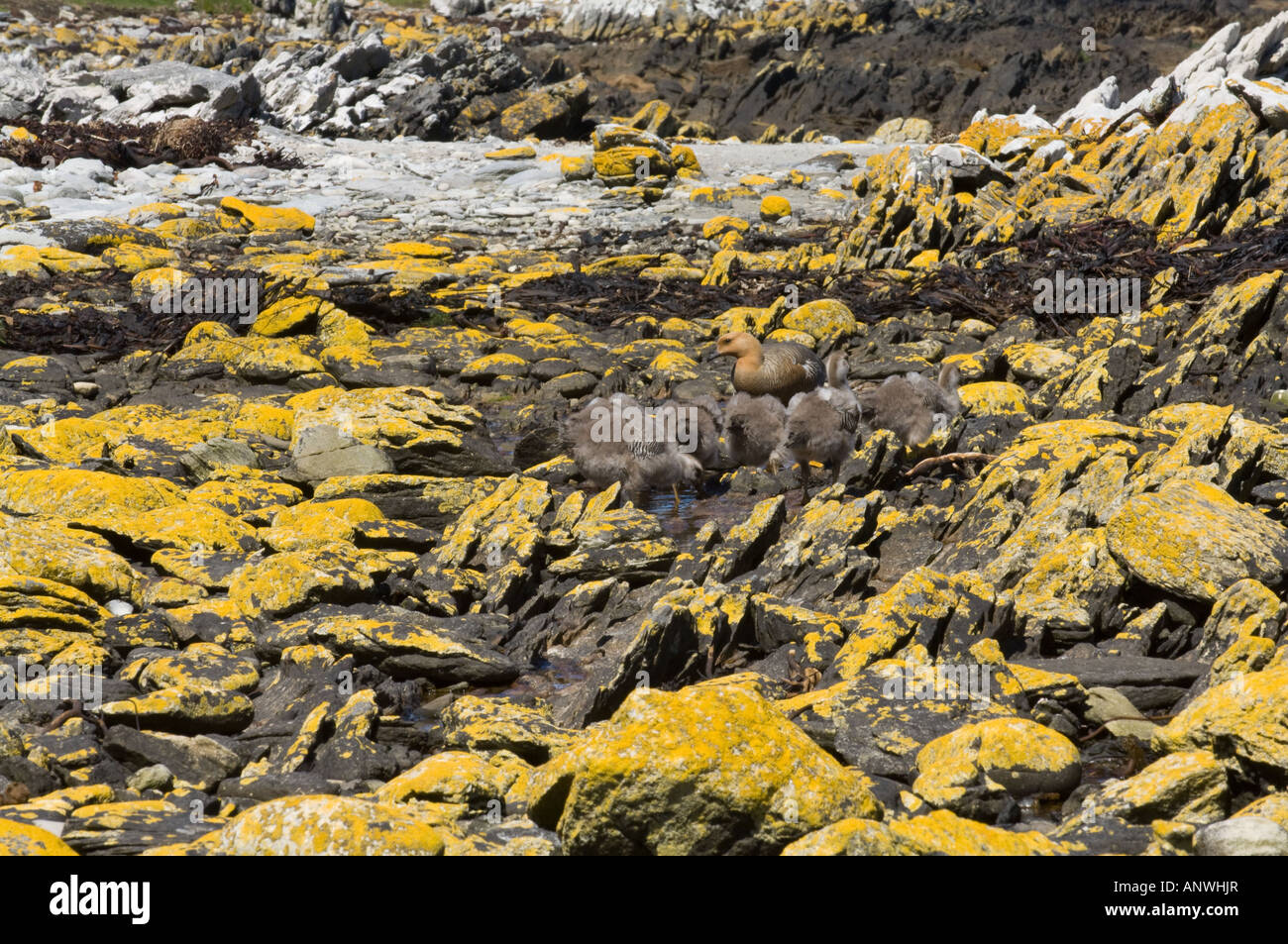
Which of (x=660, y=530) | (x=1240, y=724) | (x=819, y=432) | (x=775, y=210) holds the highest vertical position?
(x=775, y=210)

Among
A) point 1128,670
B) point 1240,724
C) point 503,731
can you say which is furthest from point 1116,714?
point 503,731

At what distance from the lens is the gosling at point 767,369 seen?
977 centimetres

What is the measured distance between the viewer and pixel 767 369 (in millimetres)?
9836

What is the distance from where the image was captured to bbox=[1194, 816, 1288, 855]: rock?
10.6ft

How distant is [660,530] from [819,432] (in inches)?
68.6

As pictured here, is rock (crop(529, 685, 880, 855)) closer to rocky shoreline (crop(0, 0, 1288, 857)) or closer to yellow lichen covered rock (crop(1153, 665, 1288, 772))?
rocky shoreline (crop(0, 0, 1288, 857))

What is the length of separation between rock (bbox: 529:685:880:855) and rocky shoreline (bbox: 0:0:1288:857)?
0.02 m

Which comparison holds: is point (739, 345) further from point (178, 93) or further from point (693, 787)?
point (178, 93)

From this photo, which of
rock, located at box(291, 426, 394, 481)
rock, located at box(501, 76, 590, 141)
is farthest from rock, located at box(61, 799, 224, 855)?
rock, located at box(501, 76, 590, 141)

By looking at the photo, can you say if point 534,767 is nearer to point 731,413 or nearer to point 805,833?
point 805,833

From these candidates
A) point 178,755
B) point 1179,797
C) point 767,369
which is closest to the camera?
point 1179,797

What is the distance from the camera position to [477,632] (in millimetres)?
6199
